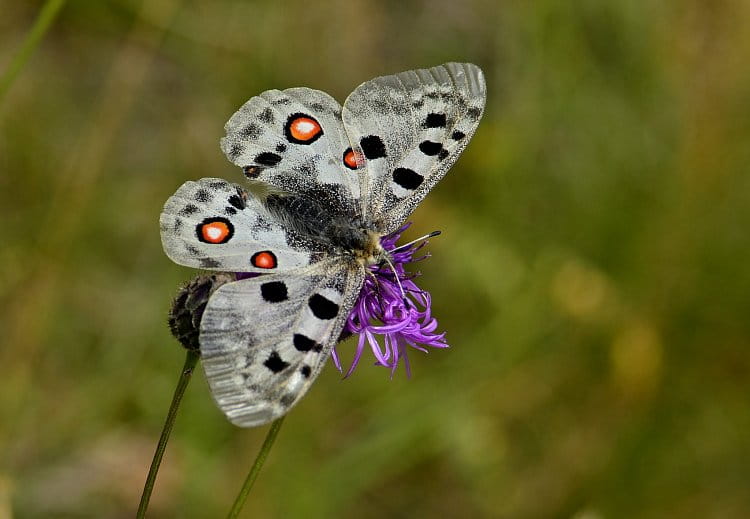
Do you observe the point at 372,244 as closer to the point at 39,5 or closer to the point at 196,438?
the point at 196,438

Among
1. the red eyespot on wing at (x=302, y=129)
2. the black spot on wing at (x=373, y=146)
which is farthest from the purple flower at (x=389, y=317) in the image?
the red eyespot on wing at (x=302, y=129)

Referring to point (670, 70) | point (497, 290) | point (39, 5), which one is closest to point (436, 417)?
point (497, 290)

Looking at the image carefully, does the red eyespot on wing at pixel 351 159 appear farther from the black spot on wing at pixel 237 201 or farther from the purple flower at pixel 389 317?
the black spot on wing at pixel 237 201

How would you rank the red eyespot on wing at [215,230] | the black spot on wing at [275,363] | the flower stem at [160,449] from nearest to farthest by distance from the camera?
the flower stem at [160,449] < the black spot on wing at [275,363] < the red eyespot on wing at [215,230]

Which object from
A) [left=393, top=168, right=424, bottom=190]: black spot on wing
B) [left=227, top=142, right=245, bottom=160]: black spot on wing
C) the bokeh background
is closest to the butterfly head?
[left=393, top=168, right=424, bottom=190]: black spot on wing

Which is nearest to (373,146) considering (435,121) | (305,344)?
(435,121)

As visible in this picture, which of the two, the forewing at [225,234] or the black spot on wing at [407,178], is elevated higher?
the black spot on wing at [407,178]

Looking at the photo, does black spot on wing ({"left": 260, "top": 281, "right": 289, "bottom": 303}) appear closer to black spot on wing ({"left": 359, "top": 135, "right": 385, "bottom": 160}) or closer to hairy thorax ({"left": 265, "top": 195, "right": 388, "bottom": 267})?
hairy thorax ({"left": 265, "top": 195, "right": 388, "bottom": 267})
